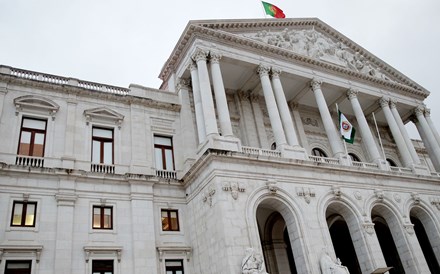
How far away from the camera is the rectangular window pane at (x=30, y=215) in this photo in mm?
18389

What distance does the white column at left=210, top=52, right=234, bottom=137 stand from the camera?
22172mm

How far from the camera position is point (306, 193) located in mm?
21625

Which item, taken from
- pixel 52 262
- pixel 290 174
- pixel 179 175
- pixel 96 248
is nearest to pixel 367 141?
pixel 290 174

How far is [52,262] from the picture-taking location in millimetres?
17844

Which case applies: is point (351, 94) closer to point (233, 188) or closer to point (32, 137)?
point (233, 188)

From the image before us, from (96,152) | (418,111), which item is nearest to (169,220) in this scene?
(96,152)

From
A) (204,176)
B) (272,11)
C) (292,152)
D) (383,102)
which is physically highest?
(272,11)

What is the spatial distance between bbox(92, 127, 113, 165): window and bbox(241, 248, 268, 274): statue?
9.85 metres

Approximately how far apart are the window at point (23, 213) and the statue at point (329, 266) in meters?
14.4

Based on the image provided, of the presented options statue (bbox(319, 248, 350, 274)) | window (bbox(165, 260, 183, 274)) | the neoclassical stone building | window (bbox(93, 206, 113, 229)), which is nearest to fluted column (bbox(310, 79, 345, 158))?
the neoclassical stone building

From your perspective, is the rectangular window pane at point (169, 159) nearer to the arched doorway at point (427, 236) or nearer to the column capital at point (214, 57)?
the column capital at point (214, 57)

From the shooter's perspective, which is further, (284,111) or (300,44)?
(300,44)

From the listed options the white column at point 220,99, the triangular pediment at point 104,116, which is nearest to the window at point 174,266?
the white column at point 220,99

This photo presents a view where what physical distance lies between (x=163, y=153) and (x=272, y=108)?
7572 millimetres
